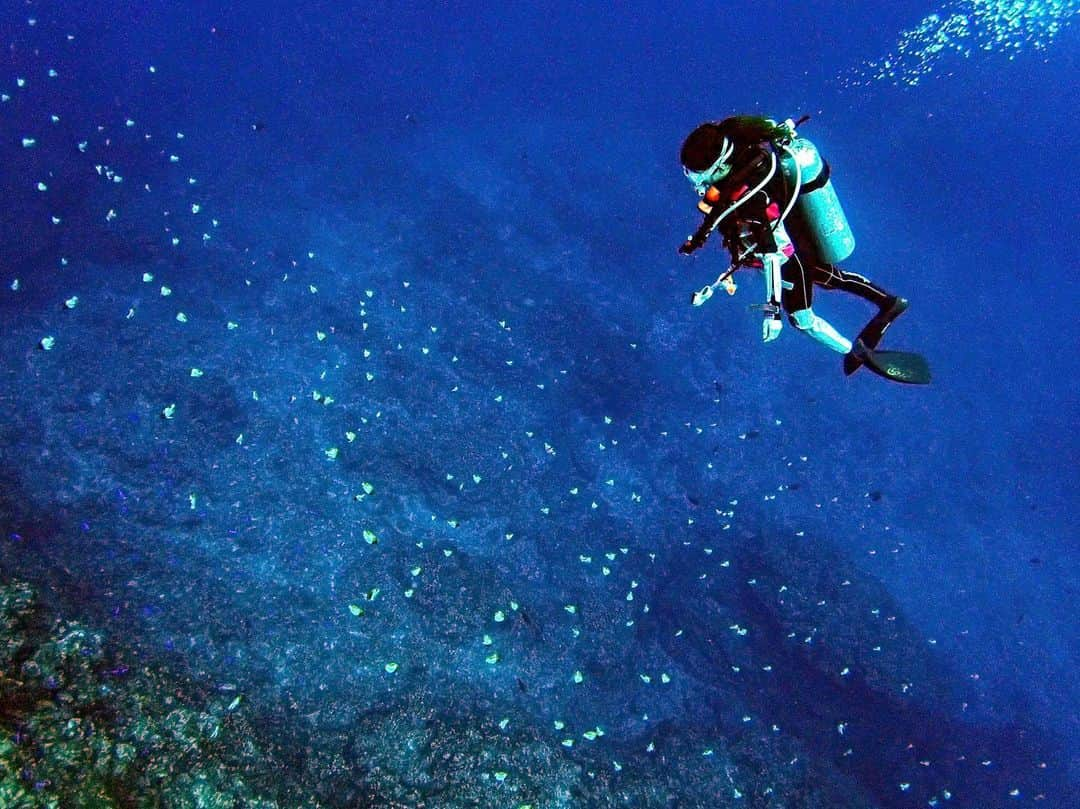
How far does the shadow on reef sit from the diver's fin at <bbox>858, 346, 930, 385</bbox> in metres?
5.68

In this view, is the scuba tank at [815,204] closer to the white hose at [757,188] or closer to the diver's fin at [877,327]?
the white hose at [757,188]

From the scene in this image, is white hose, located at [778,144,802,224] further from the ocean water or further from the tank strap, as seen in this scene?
the ocean water

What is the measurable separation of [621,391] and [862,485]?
7.19 meters

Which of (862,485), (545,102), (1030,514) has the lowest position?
(862,485)

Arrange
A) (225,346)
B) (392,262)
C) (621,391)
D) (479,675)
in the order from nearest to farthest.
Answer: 1. (479,675)
2. (225,346)
3. (621,391)
4. (392,262)

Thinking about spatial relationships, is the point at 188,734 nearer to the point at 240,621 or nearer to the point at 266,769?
the point at 266,769

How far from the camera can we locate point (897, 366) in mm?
6191

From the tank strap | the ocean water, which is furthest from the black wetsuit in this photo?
the ocean water

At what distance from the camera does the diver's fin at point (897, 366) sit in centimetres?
605

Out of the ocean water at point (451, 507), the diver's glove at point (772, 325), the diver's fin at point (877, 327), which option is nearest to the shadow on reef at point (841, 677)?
the ocean water at point (451, 507)

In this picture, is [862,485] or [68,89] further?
[68,89]

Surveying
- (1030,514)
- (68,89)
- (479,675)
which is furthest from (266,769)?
(68,89)

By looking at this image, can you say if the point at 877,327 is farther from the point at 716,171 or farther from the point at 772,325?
the point at 716,171

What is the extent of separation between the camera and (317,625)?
24.2 feet
